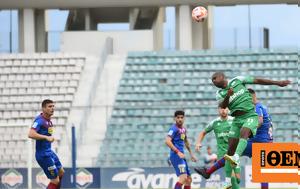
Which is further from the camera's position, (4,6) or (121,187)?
(4,6)

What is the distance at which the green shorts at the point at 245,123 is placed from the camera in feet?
44.8

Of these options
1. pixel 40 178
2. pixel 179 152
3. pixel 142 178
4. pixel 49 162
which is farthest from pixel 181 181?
pixel 142 178

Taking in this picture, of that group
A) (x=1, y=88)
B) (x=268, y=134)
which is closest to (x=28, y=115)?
(x=1, y=88)

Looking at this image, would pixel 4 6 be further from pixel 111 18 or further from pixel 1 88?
pixel 111 18

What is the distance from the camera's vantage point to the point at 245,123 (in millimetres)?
13688

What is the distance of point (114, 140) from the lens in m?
30.6

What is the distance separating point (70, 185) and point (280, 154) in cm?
1287

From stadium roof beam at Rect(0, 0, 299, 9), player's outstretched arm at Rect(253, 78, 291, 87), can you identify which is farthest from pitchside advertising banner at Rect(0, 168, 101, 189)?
stadium roof beam at Rect(0, 0, 299, 9)

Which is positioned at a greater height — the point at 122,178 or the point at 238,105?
the point at 238,105

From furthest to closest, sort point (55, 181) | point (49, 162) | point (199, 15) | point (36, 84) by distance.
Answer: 1. point (36, 84)
2. point (199, 15)
3. point (55, 181)
4. point (49, 162)

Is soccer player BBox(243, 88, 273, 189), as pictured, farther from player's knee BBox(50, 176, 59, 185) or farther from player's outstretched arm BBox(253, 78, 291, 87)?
player's knee BBox(50, 176, 59, 185)

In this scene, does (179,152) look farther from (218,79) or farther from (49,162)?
(218,79)

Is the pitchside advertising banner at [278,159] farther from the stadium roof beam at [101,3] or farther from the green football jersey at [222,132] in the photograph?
the stadium roof beam at [101,3]

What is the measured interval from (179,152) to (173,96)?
55.2 feet
